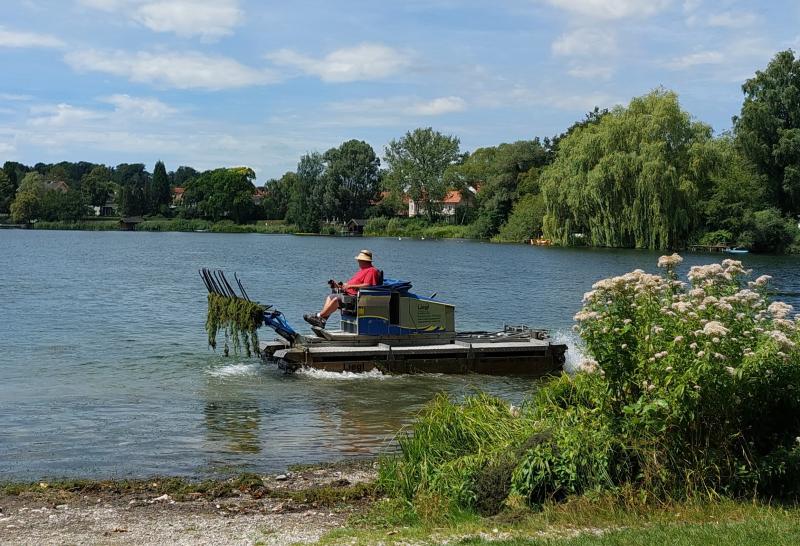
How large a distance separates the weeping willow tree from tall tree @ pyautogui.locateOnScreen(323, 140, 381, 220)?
62.3 metres

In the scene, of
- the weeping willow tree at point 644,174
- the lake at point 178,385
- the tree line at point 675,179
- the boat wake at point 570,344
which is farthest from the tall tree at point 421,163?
the boat wake at point 570,344

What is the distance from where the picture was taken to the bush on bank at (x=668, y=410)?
26.6ft

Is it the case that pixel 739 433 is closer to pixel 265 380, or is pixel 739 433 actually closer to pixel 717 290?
pixel 717 290

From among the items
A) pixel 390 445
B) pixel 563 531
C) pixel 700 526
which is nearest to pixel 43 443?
pixel 390 445

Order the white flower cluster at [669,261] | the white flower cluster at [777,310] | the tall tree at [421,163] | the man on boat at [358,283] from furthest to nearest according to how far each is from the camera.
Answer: the tall tree at [421,163]
the man on boat at [358,283]
the white flower cluster at [669,261]
the white flower cluster at [777,310]

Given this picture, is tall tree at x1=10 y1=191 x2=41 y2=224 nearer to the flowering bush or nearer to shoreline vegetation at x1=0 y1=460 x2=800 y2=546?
shoreline vegetation at x1=0 y1=460 x2=800 y2=546

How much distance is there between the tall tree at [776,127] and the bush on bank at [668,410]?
6869cm

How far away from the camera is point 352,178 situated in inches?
5118

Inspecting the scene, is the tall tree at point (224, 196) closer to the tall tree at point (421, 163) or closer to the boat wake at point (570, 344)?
the tall tree at point (421, 163)

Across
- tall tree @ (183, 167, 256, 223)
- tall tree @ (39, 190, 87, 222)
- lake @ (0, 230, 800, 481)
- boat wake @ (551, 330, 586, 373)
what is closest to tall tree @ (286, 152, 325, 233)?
tall tree @ (183, 167, 256, 223)

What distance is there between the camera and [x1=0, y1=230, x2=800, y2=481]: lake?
13.1 m

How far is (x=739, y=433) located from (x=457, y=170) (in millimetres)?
118316

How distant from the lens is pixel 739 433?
8.50 meters

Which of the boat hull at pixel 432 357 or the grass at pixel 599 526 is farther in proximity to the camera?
the boat hull at pixel 432 357
